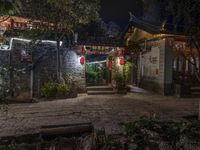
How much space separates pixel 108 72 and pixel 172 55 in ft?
→ 22.6

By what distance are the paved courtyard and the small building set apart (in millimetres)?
3980

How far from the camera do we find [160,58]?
19594 mm

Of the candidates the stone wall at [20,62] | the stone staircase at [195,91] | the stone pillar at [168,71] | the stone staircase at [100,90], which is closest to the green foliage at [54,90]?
the stone wall at [20,62]

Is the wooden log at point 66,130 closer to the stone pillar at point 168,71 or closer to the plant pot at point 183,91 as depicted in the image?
the plant pot at point 183,91

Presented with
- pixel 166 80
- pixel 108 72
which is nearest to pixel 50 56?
pixel 108 72

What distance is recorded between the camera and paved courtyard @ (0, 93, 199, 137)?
32.4 feet

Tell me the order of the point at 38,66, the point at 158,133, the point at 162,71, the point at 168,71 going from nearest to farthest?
the point at 158,133, the point at 38,66, the point at 168,71, the point at 162,71

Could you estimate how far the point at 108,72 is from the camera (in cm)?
2428

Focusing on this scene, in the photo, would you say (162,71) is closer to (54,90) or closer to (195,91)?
(195,91)

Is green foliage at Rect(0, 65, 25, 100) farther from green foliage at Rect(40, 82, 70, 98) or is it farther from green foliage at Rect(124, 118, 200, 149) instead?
green foliage at Rect(40, 82, 70, 98)

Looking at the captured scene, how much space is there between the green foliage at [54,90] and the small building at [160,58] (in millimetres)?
7351

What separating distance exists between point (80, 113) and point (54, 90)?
4849 mm

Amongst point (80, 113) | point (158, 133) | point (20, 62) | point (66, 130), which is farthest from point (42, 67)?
point (158, 133)

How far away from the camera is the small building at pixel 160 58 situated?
62.0 ft
